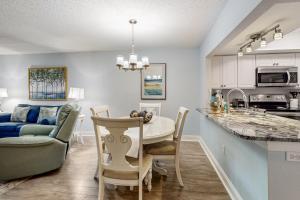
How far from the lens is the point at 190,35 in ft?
11.4

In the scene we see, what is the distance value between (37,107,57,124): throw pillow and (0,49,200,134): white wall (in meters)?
0.86

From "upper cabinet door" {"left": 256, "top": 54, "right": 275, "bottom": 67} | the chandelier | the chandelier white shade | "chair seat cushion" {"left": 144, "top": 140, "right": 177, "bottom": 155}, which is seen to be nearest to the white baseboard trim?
"chair seat cushion" {"left": 144, "top": 140, "right": 177, "bottom": 155}

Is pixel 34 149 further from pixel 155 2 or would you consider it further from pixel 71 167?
pixel 155 2

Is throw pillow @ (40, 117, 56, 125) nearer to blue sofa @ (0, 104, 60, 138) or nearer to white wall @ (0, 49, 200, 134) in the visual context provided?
blue sofa @ (0, 104, 60, 138)

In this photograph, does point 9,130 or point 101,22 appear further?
point 9,130

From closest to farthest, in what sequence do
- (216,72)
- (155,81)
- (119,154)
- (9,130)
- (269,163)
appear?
(269,163) < (119,154) < (216,72) < (9,130) < (155,81)

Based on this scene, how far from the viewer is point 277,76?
3.41 metres

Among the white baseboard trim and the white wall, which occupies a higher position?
the white wall

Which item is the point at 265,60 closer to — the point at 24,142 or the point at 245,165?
the point at 245,165

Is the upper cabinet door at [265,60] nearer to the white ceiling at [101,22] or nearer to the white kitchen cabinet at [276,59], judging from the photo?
the white kitchen cabinet at [276,59]

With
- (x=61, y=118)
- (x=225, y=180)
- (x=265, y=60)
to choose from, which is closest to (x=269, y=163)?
(x=225, y=180)

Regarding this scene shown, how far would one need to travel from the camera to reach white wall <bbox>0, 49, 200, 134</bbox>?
449 centimetres

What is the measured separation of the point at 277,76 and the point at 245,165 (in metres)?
2.54


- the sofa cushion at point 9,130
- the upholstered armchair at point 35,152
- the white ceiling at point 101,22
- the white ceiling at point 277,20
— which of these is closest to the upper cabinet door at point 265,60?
the white ceiling at point 277,20
